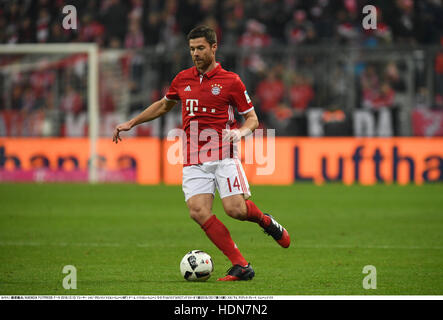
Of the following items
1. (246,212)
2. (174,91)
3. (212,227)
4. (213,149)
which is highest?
(174,91)

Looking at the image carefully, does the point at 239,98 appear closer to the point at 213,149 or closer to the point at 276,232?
the point at 213,149

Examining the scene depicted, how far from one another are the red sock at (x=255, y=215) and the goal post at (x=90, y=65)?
40.4 feet

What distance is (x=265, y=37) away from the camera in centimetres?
2247

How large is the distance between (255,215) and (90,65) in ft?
44.0

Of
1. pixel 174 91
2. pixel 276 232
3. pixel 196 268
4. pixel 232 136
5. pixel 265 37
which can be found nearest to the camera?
pixel 232 136

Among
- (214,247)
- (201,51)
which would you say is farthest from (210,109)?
(214,247)

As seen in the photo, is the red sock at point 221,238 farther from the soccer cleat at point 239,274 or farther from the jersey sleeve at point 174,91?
the jersey sleeve at point 174,91

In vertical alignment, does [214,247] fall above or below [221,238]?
below

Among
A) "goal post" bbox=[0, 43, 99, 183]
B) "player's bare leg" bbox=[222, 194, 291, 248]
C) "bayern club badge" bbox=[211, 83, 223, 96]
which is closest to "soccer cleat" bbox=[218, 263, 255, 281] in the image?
"player's bare leg" bbox=[222, 194, 291, 248]

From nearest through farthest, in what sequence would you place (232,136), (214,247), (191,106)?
(232,136)
(191,106)
(214,247)

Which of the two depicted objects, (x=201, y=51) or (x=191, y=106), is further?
(x=191, y=106)

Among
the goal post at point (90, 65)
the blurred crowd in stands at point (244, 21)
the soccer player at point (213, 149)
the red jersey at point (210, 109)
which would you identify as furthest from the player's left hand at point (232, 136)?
the blurred crowd in stands at point (244, 21)

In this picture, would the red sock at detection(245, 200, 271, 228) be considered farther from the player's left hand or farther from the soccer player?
the player's left hand

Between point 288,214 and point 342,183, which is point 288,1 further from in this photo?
point 288,214
